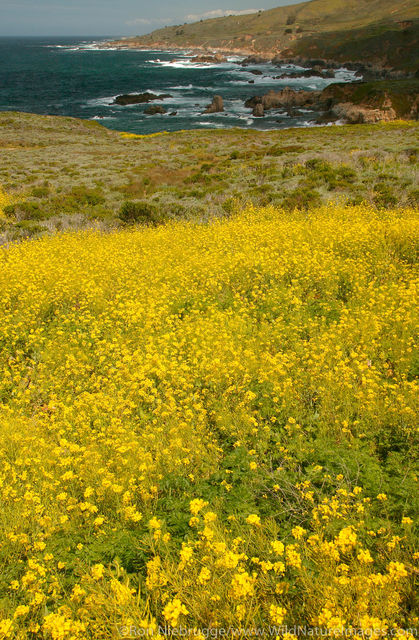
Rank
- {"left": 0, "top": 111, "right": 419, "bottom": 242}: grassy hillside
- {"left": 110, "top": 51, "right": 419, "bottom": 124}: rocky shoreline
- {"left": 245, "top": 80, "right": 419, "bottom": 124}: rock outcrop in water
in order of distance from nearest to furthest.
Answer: {"left": 0, "top": 111, "right": 419, "bottom": 242}: grassy hillside, {"left": 245, "top": 80, "right": 419, "bottom": 124}: rock outcrop in water, {"left": 110, "top": 51, "right": 419, "bottom": 124}: rocky shoreline

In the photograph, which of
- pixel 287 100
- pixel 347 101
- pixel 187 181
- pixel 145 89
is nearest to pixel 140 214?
pixel 187 181

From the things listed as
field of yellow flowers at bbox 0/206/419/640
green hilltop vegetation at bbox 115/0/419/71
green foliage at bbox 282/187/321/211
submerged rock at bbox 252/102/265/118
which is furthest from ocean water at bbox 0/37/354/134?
field of yellow flowers at bbox 0/206/419/640

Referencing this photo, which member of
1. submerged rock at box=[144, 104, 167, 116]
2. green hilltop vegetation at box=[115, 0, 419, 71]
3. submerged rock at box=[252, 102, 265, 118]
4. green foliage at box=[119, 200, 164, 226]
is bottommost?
green foliage at box=[119, 200, 164, 226]

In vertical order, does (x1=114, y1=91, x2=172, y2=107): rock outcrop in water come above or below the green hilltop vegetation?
below

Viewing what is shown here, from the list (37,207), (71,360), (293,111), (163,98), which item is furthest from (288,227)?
(163,98)

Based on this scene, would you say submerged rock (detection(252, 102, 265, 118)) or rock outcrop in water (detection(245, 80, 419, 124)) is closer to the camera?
rock outcrop in water (detection(245, 80, 419, 124))

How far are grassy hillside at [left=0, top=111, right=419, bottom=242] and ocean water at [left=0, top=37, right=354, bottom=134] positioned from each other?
90.1 feet

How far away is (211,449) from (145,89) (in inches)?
4092

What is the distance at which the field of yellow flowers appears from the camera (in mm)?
2682

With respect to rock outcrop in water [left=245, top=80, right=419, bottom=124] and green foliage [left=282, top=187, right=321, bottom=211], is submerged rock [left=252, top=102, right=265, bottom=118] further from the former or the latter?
green foliage [left=282, top=187, right=321, bottom=211]

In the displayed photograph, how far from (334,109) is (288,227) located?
58552mm

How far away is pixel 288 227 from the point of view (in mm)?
11094

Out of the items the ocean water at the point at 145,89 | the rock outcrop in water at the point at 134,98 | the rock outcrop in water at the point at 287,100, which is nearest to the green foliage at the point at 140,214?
the ocean water at the point at 145,89

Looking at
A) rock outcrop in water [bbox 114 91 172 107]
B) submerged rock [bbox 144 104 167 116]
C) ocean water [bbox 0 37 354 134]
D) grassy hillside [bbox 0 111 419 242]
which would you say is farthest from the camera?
rock outcrop in water [bbox 114 91 172 107]
